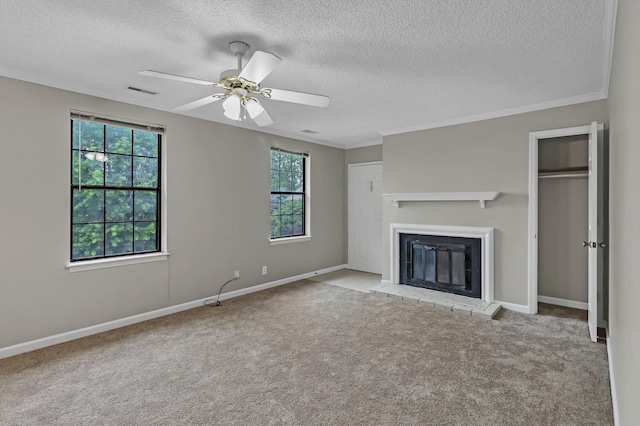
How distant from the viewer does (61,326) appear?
3221 mm

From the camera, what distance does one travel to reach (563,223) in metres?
4.04

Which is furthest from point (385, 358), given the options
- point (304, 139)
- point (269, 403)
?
point (304, 139)

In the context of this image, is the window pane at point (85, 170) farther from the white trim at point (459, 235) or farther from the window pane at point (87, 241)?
the white trim at point (459, 235)

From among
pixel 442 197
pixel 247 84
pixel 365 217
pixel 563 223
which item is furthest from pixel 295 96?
pixel 365 217

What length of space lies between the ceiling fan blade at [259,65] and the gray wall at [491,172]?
3.13 metres

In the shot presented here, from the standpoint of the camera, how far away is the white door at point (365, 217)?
19.9 ft

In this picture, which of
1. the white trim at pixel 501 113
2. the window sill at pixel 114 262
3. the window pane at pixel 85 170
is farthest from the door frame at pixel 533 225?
the window pane at pixel 85 170

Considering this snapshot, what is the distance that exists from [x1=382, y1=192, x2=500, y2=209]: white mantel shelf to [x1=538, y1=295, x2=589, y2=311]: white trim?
1372 mm

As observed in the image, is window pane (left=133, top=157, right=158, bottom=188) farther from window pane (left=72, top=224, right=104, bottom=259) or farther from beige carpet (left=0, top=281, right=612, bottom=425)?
beige carpet (left=0, top=281, right=612, bottom=425)

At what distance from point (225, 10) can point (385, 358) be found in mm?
2764

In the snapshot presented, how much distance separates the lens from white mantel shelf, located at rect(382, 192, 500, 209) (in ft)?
13.6

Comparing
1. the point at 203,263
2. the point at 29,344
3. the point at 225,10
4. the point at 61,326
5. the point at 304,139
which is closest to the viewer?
the point at 225,10

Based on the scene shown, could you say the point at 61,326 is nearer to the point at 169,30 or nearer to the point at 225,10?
the point at 169,30

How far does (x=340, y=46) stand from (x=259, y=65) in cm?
71
